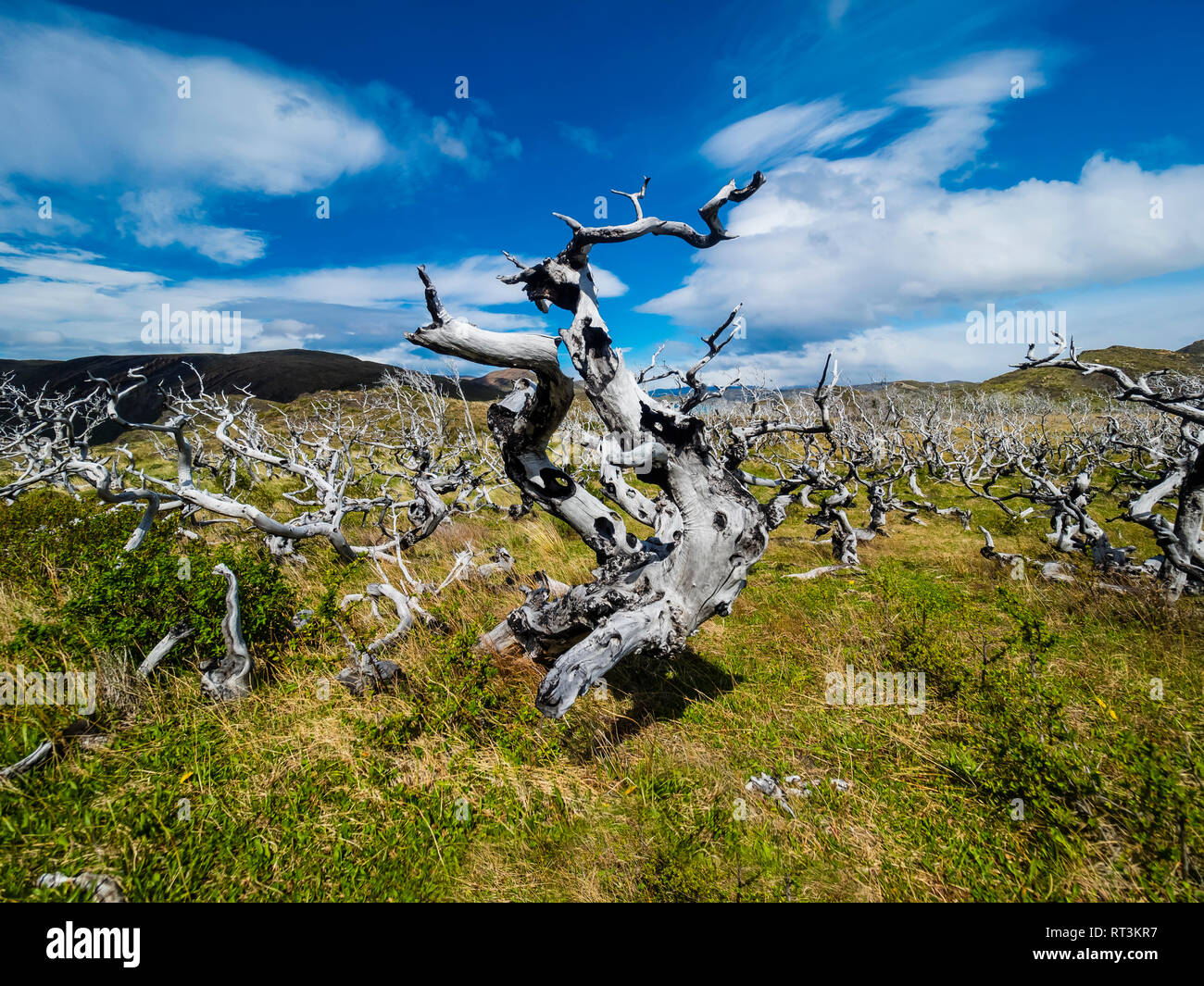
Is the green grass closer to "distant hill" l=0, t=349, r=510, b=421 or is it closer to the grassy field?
the grassy field

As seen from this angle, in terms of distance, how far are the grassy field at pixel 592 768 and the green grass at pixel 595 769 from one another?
2 cm

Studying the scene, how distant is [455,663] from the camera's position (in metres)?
5.38

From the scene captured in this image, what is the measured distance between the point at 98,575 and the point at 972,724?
33.2 feet

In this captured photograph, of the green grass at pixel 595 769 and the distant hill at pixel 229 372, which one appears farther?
the distant hill at pixel 229 372

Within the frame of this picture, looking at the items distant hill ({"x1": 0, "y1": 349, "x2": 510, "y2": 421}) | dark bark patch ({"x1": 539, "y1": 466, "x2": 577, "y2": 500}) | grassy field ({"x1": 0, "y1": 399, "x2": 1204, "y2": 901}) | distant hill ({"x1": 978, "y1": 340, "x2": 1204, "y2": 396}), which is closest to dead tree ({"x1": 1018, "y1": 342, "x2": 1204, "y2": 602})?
grassy field ({"x1": 0, "y1": 399, "x2": 1204, "y2": 901})

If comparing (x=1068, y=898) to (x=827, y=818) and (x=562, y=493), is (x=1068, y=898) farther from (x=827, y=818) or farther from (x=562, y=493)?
(x=562, y=493)

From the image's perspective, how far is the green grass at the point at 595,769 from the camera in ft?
11.5

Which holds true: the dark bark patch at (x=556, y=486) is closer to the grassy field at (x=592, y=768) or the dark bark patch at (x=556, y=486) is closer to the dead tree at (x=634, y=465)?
the dead tree at (x=634, y=465)

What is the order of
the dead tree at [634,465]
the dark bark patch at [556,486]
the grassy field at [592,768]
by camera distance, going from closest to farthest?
the grassy field at [592,768] < the dead tree at [634,465] < the dark bark patch at [556,486]

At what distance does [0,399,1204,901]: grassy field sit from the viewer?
3.50 meters

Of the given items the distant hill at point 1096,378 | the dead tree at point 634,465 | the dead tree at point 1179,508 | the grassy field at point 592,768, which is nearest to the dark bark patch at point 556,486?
the dead tree at point 634,465

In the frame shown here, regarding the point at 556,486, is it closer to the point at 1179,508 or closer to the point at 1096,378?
the point at 1179,508

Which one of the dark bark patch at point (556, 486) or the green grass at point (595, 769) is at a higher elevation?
the dark bark patch at point (556, 486)
